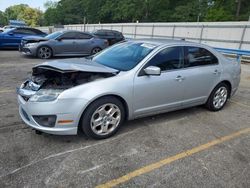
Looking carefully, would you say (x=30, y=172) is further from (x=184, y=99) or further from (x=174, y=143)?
(x=184, y=99)

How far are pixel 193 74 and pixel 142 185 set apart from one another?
244 cm

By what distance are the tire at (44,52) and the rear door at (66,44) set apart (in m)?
0.32

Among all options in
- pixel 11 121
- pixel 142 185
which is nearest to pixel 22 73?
pixel 11 121

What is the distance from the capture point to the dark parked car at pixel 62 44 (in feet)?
35.1

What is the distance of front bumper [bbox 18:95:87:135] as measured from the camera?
3.09 m

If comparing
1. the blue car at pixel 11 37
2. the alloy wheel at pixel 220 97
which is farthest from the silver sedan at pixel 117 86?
the blue car at pixel 11 37

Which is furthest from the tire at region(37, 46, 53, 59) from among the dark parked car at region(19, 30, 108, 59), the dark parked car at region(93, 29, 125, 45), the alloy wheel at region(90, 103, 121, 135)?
the alloy wheel at region(90, 103, 121, 135)

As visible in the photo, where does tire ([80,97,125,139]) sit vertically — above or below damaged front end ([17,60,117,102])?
below

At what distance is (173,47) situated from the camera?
417 cm

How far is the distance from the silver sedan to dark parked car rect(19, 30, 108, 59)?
7.09 meters

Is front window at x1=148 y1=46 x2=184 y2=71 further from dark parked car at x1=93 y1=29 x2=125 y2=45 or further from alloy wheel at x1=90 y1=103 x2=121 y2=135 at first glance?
dark parked car at x1=93 y1=29 x2=125 y2=45

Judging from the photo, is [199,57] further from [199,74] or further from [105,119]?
[105,119]

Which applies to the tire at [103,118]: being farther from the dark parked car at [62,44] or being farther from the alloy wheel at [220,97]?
the dark parked car at [62,44]

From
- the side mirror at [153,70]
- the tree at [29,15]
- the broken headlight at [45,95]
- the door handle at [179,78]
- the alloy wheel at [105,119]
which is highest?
the tree at [29,15]
